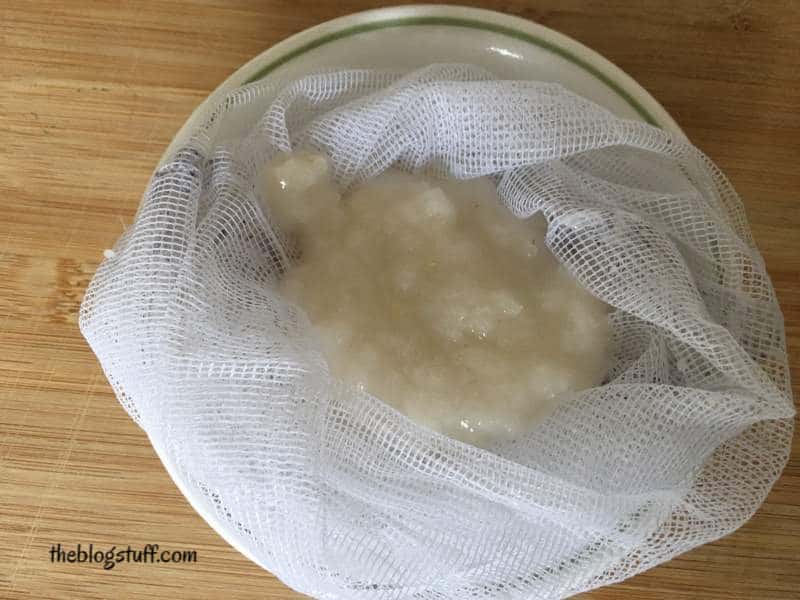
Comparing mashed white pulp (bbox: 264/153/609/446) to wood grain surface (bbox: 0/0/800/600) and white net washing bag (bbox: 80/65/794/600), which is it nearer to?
white net washing bag (bbox: 80/65/794/600)

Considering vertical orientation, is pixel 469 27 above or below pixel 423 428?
above

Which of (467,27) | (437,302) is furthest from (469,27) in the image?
(437,302)

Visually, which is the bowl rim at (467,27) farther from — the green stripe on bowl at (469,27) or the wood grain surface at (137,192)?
the wood grain surface at (137,192)

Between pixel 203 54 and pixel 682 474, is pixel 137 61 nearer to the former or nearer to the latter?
pixel 203 54

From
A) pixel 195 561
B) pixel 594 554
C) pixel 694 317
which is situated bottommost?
pixel 195 561

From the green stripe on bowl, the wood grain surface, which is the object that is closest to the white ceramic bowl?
the green stripe on bowl

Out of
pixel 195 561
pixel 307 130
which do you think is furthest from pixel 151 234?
pixel 195 561

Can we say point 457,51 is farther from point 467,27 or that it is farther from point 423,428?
point 423,428
